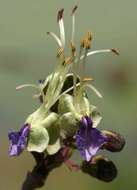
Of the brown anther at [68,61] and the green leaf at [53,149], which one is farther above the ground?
the brown anther at [68,61]

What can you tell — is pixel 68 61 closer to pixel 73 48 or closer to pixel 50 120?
pixel 73 48

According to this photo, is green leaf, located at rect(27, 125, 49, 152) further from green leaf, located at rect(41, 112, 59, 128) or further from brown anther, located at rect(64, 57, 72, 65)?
brown anther, located at rect(64, 57, 72, 65)

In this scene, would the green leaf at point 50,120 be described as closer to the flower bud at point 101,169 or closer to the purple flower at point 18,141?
the purple flower at point 18,141

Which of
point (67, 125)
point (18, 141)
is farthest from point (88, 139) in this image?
point (18, 141)

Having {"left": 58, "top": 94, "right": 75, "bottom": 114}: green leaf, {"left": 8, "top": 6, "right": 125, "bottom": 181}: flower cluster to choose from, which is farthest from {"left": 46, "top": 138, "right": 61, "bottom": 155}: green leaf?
{"left": 58, "top": 94, "right": 75, "bottom": 114}: green leaf

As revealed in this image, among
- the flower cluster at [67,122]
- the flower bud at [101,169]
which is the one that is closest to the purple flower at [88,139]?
the flower cluster at [67,122]

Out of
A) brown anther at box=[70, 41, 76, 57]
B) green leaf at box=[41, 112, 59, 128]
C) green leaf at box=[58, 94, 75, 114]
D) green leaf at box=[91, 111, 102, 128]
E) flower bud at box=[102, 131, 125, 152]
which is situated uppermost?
brown anther at box=[70, 41, 76, 57]

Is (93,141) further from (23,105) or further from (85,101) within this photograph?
(23,105)
